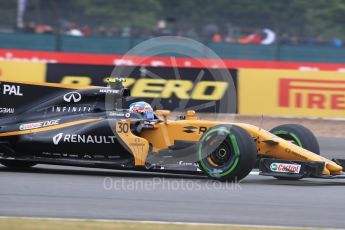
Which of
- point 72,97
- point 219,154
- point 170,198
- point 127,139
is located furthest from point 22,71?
point 170,198

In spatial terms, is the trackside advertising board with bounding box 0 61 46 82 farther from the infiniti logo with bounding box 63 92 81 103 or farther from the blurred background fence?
the infiniti logo with bounding box 63 92 81 103

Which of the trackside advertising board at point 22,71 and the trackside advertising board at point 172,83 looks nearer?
the trackside advertising board at point 172,83

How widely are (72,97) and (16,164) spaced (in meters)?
1.18

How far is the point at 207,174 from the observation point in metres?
9.46

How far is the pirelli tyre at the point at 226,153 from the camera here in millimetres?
9172

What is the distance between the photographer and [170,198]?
27.6 ft

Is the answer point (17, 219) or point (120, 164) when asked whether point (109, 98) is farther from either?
point (17, 219)

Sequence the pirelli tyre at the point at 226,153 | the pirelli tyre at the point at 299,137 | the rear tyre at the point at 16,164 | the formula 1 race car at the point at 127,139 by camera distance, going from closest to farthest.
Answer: the pirelli tyre at the point at 226,153
the formula 1 race car at the point at 127,139
the pirelli tyre at the point at 299,137
the rear tyre at the point at 16,164

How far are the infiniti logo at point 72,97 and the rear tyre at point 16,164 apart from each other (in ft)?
3.19

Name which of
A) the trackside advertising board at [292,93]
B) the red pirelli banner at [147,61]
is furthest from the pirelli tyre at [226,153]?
the red pirelli banner at [147,61]

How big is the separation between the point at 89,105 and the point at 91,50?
17770mm

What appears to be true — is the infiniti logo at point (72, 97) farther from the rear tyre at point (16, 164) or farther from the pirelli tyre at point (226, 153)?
the pirelli tyre at point (226, 153)

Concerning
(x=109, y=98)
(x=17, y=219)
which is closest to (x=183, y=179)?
(x=109, y=98)

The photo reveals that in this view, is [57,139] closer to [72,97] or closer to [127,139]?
[72,97]
